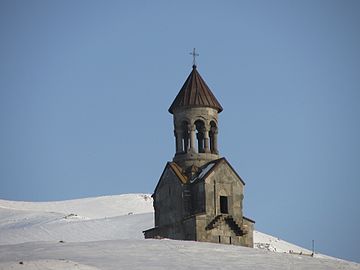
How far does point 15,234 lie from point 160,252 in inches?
1428

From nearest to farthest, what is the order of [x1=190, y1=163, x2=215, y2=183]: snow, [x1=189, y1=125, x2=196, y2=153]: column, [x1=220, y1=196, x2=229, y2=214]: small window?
[x1=190, y1=163, x2=215, y2=183]: snow
[x1=220, y1=196, x2=229, y2=214]: small window
[x1=189, y1=125, x2=196, y2=153]: column

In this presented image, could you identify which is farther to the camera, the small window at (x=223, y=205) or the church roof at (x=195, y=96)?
the church roof at (x=195, y=96)

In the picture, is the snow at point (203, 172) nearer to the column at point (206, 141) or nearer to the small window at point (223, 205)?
the column at point (206, 141)

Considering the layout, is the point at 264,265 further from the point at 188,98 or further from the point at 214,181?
the point at 188,98

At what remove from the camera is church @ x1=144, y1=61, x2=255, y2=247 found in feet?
125

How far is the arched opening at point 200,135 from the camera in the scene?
40119 millimetres

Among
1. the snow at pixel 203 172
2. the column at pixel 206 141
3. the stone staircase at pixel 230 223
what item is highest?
the column at pixel 206 141

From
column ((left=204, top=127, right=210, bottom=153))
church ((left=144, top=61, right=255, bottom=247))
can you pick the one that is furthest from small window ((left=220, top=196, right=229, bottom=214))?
column ((left=204, top=127, right=210, bottom=153))

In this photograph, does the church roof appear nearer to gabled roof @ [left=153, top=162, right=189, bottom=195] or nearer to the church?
the church

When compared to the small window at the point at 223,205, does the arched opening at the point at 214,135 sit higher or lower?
higher

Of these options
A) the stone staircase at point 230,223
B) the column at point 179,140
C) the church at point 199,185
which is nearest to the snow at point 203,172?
the church at point 199,185

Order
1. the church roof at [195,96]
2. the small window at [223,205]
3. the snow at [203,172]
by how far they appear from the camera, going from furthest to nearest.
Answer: the church roof at [195,96], the small window at [223,205], the snow at [203,172]

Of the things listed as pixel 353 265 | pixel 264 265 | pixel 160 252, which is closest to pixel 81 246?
pixel 160 252

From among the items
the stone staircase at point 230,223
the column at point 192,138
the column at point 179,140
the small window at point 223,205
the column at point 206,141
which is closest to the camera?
the stone staircase at point 230,223
